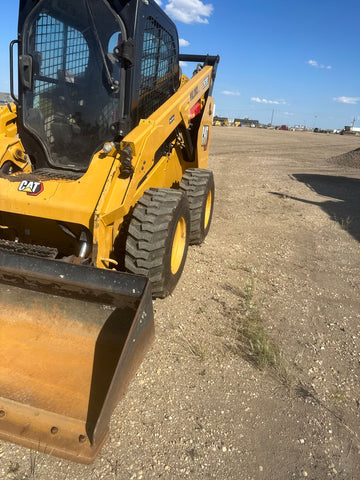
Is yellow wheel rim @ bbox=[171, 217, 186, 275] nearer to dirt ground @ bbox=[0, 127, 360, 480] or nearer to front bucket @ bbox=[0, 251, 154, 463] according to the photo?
dirt ground @ bbox=[0, 127, 360, 480]

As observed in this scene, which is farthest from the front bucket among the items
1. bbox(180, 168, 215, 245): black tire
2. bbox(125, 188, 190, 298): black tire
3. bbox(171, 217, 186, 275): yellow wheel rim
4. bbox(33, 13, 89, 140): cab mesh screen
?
bbox(180, 168, 215, 245): black tire

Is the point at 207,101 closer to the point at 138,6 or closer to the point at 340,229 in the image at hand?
the point at 138,6

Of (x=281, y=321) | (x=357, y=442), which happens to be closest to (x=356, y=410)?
(x=357, y=442)

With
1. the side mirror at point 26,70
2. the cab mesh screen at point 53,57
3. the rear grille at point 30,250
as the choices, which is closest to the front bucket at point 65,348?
the rear grille at point 30,250

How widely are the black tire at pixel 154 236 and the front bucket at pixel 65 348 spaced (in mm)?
583

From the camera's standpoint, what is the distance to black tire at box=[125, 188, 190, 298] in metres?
3.03

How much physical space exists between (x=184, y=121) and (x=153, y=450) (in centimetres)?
326

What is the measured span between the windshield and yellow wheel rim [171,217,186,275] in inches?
43.9

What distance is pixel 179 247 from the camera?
382cm

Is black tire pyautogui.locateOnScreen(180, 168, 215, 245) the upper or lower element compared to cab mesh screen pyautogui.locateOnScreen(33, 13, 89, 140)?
lower

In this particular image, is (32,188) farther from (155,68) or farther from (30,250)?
(155,68)

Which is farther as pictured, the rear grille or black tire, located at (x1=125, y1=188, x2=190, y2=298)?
black tire, located at (x1=125, y1=188, x2=190, y2=298)

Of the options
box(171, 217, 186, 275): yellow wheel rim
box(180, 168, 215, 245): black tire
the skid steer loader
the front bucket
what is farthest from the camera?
Answer: box(180, 168, 215, 245): black tire

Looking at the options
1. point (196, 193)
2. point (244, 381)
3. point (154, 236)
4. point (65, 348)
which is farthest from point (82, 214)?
point (196, 193)
